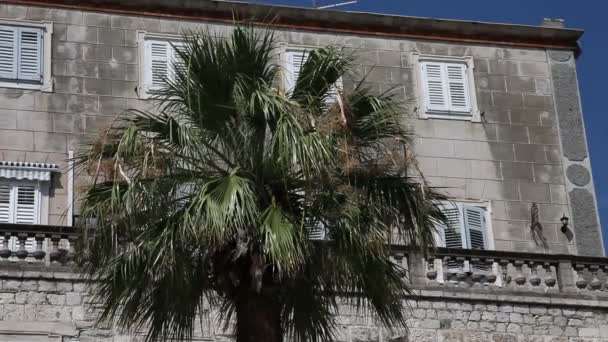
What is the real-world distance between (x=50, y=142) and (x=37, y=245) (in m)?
3.18

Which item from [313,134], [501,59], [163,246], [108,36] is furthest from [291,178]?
[501,59]

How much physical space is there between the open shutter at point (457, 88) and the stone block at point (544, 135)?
1.26 meters

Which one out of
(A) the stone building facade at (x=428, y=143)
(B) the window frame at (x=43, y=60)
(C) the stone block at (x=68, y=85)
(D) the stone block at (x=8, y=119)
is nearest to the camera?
(A) the stone building facade at (x=428, y=143)

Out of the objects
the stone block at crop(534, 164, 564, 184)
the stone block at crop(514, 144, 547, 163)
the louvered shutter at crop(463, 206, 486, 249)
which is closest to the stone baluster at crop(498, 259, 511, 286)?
the louvered shutter at crop(463, 206, 486, 249)

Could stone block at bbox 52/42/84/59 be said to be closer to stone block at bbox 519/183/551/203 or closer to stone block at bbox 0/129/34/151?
stone block at bbox 0/129/34/151

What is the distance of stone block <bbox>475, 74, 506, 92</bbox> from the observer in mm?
28094

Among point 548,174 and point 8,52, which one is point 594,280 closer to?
point 548,174

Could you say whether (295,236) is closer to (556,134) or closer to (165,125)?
(165,125)

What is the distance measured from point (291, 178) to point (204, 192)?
1.01 meters

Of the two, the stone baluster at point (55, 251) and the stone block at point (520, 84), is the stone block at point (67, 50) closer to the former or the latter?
the stone baluster at point (55, 251)

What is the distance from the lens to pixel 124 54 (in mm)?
26469

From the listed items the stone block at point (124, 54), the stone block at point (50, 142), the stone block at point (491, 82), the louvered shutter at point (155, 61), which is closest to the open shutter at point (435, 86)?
the stone block at point (491, 82)

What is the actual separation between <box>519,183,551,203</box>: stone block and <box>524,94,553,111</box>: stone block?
162 cm

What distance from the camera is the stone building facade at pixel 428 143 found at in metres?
23.2
